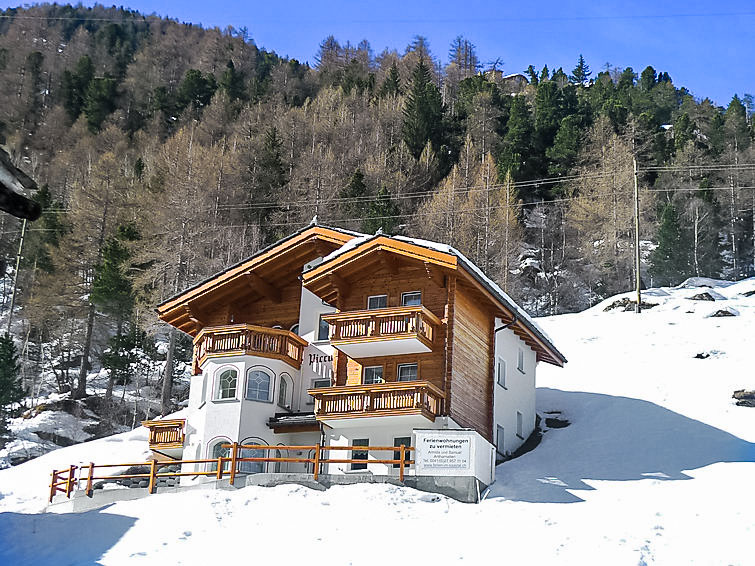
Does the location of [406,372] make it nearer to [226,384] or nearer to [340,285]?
[340,285]

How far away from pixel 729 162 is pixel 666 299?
113ft

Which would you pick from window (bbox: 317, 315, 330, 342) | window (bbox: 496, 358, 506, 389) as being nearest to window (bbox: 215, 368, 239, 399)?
window (bbox: 317, 315, 330, 342)

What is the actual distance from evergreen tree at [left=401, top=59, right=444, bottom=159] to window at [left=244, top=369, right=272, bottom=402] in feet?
157

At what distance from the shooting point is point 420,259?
2925 centimetres

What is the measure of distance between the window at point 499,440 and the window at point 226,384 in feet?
30.6

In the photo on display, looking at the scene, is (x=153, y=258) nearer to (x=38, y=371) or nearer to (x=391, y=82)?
(x=38, y=371)

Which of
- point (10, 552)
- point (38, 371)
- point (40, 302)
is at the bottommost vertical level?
point (10, 552)

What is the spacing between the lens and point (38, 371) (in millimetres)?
59375

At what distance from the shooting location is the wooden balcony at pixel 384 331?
28.1m

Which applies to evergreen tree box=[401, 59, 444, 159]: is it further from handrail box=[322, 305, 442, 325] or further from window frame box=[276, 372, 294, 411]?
handrail box=[322, 305, 442, 325]

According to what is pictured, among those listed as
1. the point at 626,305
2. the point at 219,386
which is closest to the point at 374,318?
the point at 219,386

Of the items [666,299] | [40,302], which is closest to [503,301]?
[666,299]

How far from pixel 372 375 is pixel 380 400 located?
2.52 metres

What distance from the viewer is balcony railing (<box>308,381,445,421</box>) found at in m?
26.9
